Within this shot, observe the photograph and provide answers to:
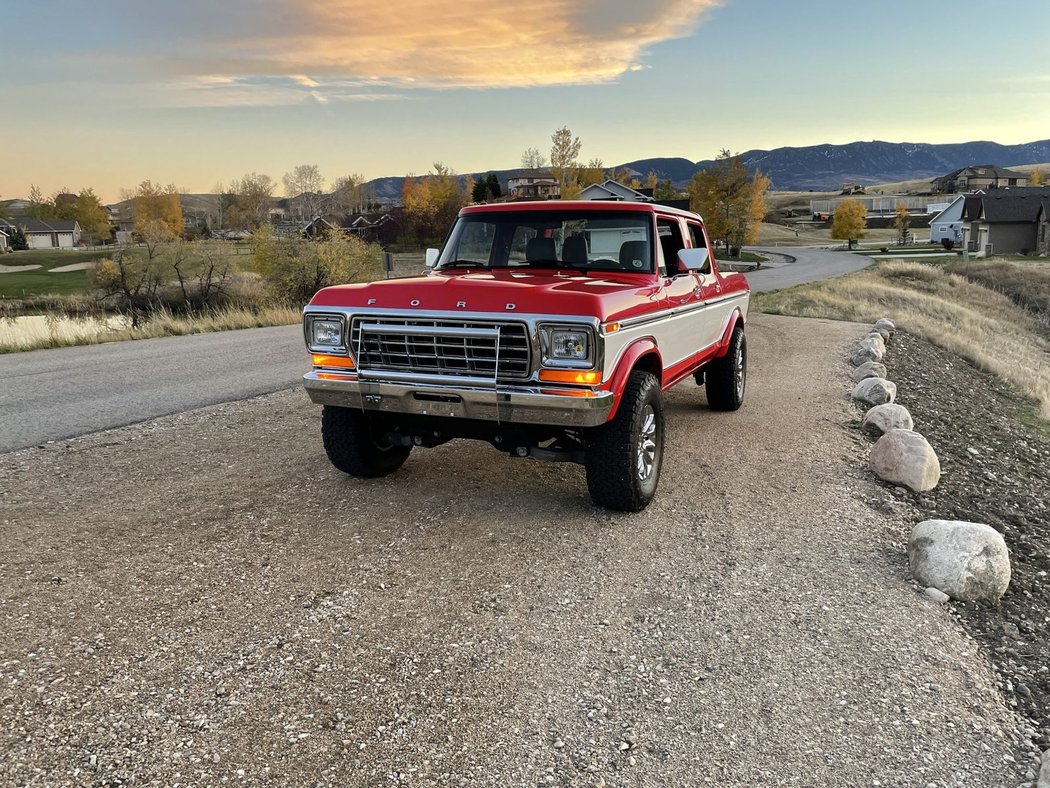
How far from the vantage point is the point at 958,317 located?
2495 centimetres

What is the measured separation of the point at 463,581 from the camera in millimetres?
4395

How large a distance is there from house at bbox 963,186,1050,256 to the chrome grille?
69884 millimetres

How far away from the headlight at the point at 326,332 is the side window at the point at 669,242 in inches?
104

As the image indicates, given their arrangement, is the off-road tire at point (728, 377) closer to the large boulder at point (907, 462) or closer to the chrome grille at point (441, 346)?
the large boulder at point (907, 462)

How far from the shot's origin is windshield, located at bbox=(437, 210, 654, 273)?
19.9ft

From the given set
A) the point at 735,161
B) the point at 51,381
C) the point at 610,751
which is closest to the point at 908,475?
the point at 610,751

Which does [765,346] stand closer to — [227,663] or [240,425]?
[240,425]

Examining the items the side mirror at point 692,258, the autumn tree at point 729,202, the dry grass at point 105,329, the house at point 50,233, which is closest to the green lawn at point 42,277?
the dry grass at point 105,329

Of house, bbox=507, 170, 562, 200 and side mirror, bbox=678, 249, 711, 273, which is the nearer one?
side mirror, bbox=678, 249, 711, 273

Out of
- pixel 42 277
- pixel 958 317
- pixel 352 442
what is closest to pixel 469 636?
pixel 352 442

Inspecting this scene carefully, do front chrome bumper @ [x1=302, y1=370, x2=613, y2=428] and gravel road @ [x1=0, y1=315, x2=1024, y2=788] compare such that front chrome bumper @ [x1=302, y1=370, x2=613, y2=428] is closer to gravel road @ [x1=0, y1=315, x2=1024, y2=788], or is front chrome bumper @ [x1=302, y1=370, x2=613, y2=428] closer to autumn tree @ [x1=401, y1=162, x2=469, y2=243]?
gravel road @ [x1=0, y1=315, x2=1024, y2=788]

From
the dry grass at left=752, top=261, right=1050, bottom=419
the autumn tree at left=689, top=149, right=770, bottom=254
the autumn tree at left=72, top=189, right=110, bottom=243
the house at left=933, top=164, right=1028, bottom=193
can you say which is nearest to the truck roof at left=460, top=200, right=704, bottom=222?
the dry grass at left=752, top=261, right=1050, bottom=419

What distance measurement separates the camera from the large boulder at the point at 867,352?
1242 centimetres

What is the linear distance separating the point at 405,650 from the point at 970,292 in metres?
38.5
